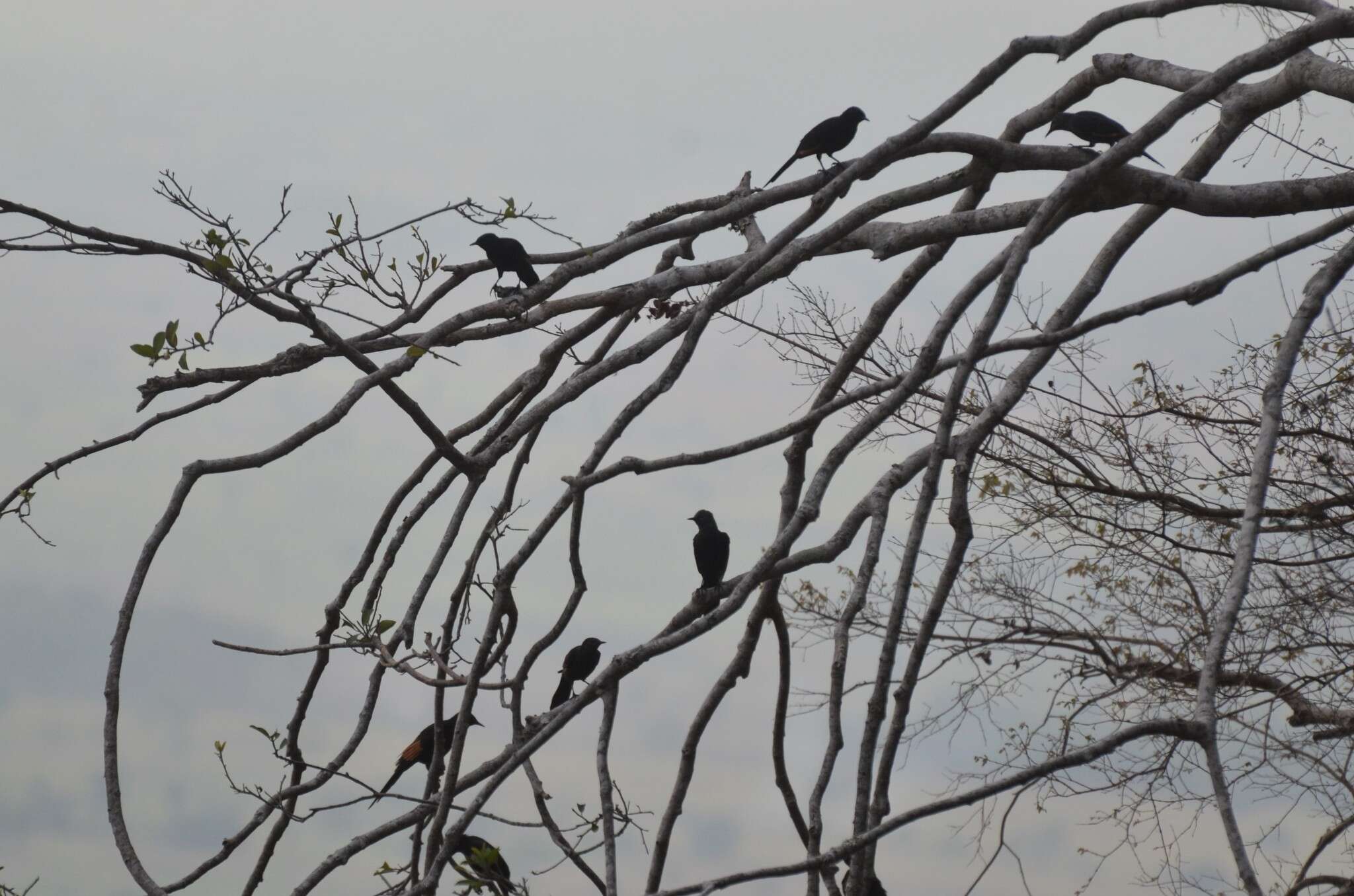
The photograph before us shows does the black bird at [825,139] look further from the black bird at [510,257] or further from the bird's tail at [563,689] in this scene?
the bird's tail at [563,689]

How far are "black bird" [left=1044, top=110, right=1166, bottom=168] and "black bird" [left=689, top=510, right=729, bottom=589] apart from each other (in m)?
2.54

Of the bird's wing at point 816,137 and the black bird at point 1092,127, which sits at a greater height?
the bird's wing at point 816,137

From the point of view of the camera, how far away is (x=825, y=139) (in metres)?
6.09

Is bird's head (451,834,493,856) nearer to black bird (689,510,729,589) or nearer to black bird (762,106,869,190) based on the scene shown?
black bird (689,510,729,589)

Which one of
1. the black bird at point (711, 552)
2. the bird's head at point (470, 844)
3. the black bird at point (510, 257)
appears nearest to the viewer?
the bird's head at point (470, 844)

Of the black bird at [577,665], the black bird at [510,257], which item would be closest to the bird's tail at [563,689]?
the black bird at [577,665]

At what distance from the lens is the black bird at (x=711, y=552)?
6223mm

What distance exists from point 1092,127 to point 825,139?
1.24m

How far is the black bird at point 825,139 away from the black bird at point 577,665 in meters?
2.66

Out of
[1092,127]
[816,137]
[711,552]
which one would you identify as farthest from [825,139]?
[711,552]

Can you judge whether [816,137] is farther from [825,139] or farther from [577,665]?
[577,665]

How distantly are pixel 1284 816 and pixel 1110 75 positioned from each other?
412cm

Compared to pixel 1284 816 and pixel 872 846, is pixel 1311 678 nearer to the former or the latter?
pixel 1284 816

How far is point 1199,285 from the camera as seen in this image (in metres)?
3.85
